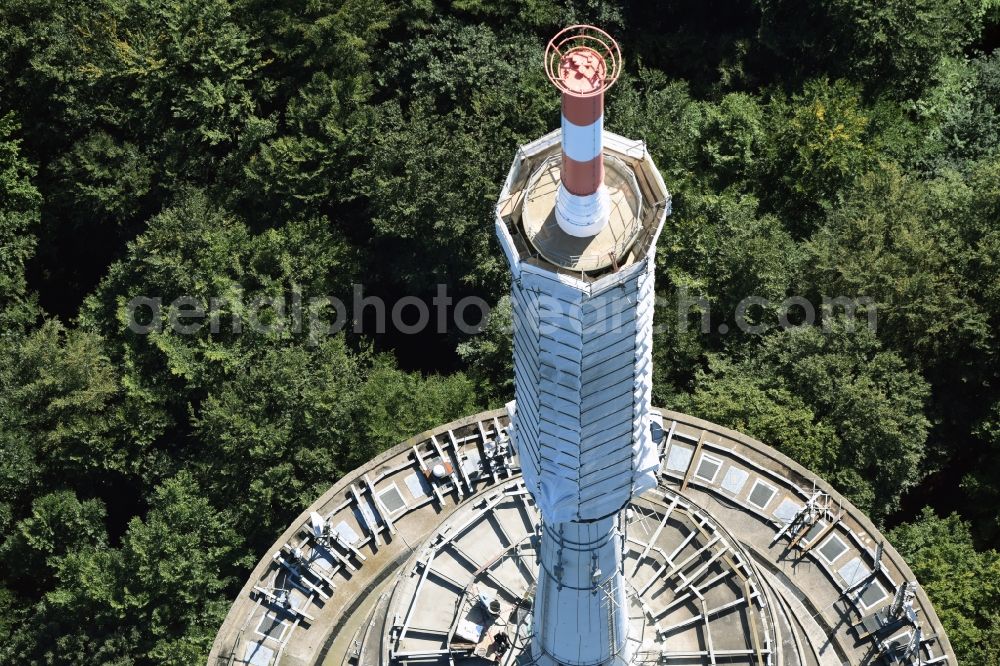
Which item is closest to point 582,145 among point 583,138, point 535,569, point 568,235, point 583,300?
point 583,138

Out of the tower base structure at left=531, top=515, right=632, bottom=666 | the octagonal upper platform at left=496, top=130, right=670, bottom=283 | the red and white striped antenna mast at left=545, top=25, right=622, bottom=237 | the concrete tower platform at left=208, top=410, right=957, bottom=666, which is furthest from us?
the concrete tower platform at left=208, top=410, right=957, bottom=666

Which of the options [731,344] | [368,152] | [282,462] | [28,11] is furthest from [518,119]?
[28,11]

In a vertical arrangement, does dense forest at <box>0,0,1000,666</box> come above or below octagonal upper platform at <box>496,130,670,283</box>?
above

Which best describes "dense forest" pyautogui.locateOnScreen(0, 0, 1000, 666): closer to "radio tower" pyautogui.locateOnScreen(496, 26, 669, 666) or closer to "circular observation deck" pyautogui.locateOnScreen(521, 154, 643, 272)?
"radio tower" pyautogui.locateOnScreen(496, 26, 669, 666)

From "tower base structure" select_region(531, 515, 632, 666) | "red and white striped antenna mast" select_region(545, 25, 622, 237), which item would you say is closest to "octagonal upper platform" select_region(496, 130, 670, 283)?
"red and white striped antenna mast" select_region(545, 25, 622, 237)

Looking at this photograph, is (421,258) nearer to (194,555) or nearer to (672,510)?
(194,555)

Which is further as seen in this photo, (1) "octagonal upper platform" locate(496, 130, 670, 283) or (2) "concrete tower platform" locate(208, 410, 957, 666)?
(2) "concrete tower platform" locate(208, 410, 957, 666)

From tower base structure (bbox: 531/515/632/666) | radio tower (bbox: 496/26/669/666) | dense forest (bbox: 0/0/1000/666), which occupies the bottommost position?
tower base structure (bbox: 531/515/632/666)
